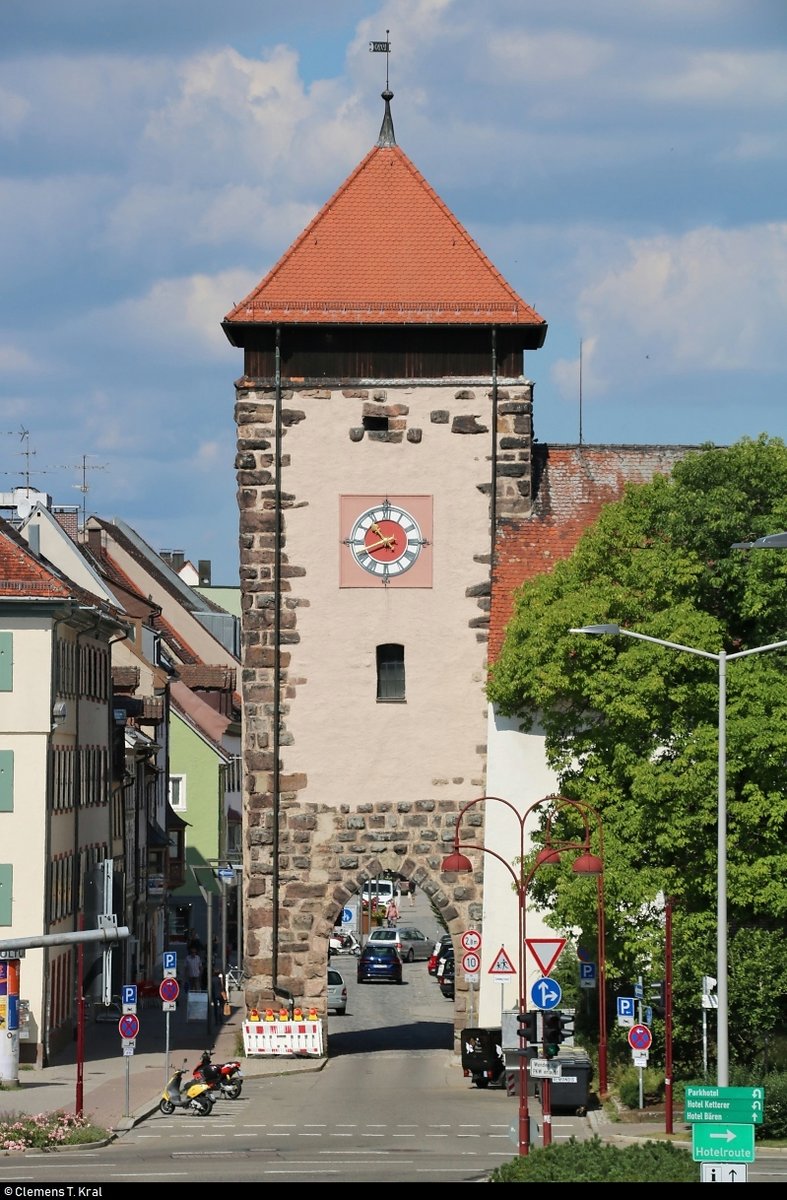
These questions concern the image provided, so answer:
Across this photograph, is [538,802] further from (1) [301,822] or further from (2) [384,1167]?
(2) [384,1167]

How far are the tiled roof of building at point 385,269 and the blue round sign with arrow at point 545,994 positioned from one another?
71.0 feet

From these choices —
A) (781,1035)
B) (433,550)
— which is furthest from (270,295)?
(781,1035)

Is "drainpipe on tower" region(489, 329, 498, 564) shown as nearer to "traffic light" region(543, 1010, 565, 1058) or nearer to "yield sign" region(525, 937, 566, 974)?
"yield sign" region(525, 937, 566, 974)

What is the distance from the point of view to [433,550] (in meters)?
49.4

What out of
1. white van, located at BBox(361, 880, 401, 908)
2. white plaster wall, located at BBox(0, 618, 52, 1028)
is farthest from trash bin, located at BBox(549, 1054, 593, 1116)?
white van, located at BBox(361, 880, 401, 908)

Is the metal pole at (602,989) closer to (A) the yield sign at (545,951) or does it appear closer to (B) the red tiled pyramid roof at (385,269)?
(A) the yield sign at (545,951)

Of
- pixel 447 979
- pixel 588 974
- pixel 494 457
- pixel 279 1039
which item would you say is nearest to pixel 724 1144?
pixel 588 974

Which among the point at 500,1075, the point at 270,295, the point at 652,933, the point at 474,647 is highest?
the point at 270,295

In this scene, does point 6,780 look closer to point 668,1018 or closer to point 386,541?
point 386,541

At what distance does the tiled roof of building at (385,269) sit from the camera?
162 ft

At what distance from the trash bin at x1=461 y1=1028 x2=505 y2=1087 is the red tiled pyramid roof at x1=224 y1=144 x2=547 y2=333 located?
1533 cm

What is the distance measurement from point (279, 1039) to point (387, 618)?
371 inches

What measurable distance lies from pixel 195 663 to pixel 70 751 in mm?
38766

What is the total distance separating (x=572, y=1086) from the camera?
38750 millimetres
